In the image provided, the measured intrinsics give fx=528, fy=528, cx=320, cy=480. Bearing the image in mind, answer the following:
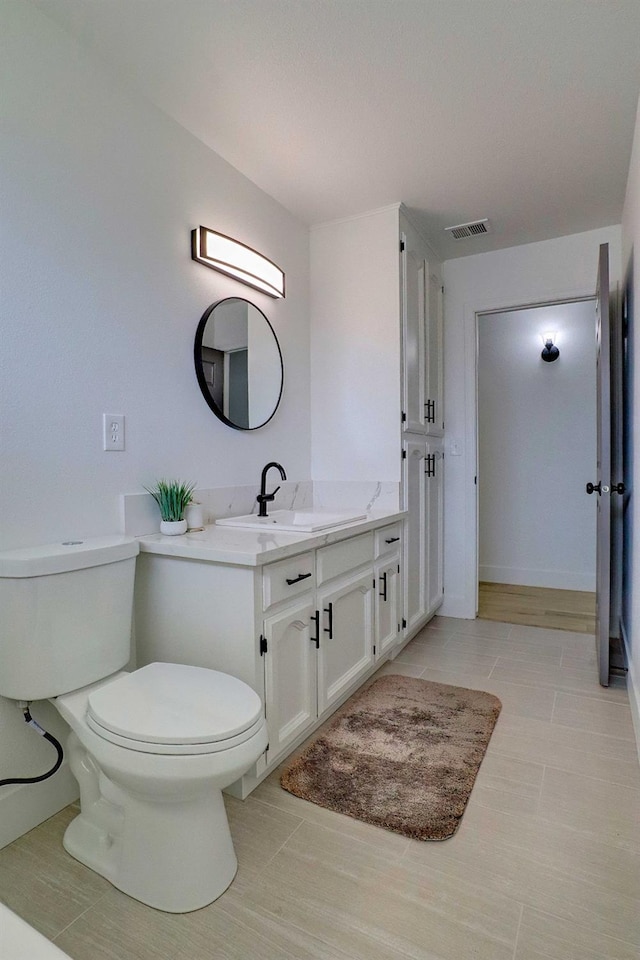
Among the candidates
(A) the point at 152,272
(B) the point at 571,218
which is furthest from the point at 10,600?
(B) the point at 571,218

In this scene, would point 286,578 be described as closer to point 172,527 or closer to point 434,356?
point 172,527

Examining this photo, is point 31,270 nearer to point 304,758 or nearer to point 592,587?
point 304,758

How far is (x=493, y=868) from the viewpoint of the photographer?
1364 millimetres

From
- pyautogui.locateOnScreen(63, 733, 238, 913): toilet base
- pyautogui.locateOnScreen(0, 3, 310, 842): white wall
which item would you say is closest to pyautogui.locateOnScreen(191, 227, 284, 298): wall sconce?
pyautogui.locateOnScreen(0, 3, 310, 842): white wall

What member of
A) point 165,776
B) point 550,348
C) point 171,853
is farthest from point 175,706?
point 550,348

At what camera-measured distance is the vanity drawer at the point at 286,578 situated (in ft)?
5.32

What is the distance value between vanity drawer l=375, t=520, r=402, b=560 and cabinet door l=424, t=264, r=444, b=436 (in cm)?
76

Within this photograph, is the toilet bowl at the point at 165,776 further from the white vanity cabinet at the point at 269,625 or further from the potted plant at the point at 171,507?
the potted plant at the point at 171,507

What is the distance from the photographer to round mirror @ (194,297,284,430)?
7.20 feet

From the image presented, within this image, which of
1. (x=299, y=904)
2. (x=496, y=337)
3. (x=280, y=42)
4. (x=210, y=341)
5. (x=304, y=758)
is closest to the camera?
(x=299, y=904)

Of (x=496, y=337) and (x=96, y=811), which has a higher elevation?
(x=496, y=337)

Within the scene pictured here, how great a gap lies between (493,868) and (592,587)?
10.8ft

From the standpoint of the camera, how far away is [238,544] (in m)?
1.69

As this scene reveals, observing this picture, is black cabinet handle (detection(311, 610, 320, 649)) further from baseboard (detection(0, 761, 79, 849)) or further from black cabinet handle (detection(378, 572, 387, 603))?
baseboard (detection(0, 761, 79, 849))
